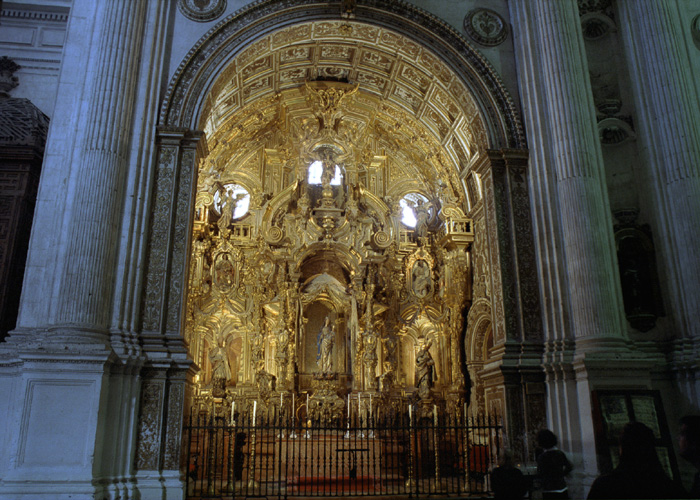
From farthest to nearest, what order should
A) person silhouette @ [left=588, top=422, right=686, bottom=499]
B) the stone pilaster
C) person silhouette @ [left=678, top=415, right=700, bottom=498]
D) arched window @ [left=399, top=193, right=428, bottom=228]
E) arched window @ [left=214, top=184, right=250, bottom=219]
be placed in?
1. arched window @ [left=399, top=193, right=428, bottom=228]
2. arched window @ [left=214, top=184, right=250, bottom=219]
3. the stone pilaster
4. person silhouette @ [left=678, top=415, right=700, bottom=498]
5. person silhouette @ [left=588, top=422, right=686, bottom=499]

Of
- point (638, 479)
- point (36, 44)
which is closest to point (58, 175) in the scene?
point (36, 44)

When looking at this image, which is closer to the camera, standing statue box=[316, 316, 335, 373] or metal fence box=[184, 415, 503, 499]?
metal fence box=[184, 415, 503, 499]

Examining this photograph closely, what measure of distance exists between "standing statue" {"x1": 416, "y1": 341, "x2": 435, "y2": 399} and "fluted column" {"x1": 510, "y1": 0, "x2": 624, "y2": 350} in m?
7.82

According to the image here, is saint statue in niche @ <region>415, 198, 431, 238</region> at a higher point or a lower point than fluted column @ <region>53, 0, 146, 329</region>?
higher

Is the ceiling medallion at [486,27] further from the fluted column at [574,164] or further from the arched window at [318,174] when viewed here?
the arched window at [318,174]

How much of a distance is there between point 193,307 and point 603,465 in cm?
1315

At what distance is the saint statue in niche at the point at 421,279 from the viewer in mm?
19750

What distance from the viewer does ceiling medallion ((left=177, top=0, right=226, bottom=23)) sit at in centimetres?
1317

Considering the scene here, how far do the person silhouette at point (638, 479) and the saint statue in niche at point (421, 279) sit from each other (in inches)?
619

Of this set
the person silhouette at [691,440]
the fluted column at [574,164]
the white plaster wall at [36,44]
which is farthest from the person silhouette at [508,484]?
the white plaster wall at [36,44]

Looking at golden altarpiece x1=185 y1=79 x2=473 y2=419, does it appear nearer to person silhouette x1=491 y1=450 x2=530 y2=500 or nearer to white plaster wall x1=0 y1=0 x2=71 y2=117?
white plaster wall x1=0 y1=0 x2=71 y2=117

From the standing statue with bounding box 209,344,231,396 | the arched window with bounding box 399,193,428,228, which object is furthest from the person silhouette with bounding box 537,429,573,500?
the arched window with bounding box 399,193,428,228

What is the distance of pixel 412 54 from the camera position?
50.7 ft

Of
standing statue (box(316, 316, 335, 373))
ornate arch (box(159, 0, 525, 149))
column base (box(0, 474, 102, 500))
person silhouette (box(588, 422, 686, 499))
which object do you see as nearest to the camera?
person silhouette (box(588, 422, 686, 499))
